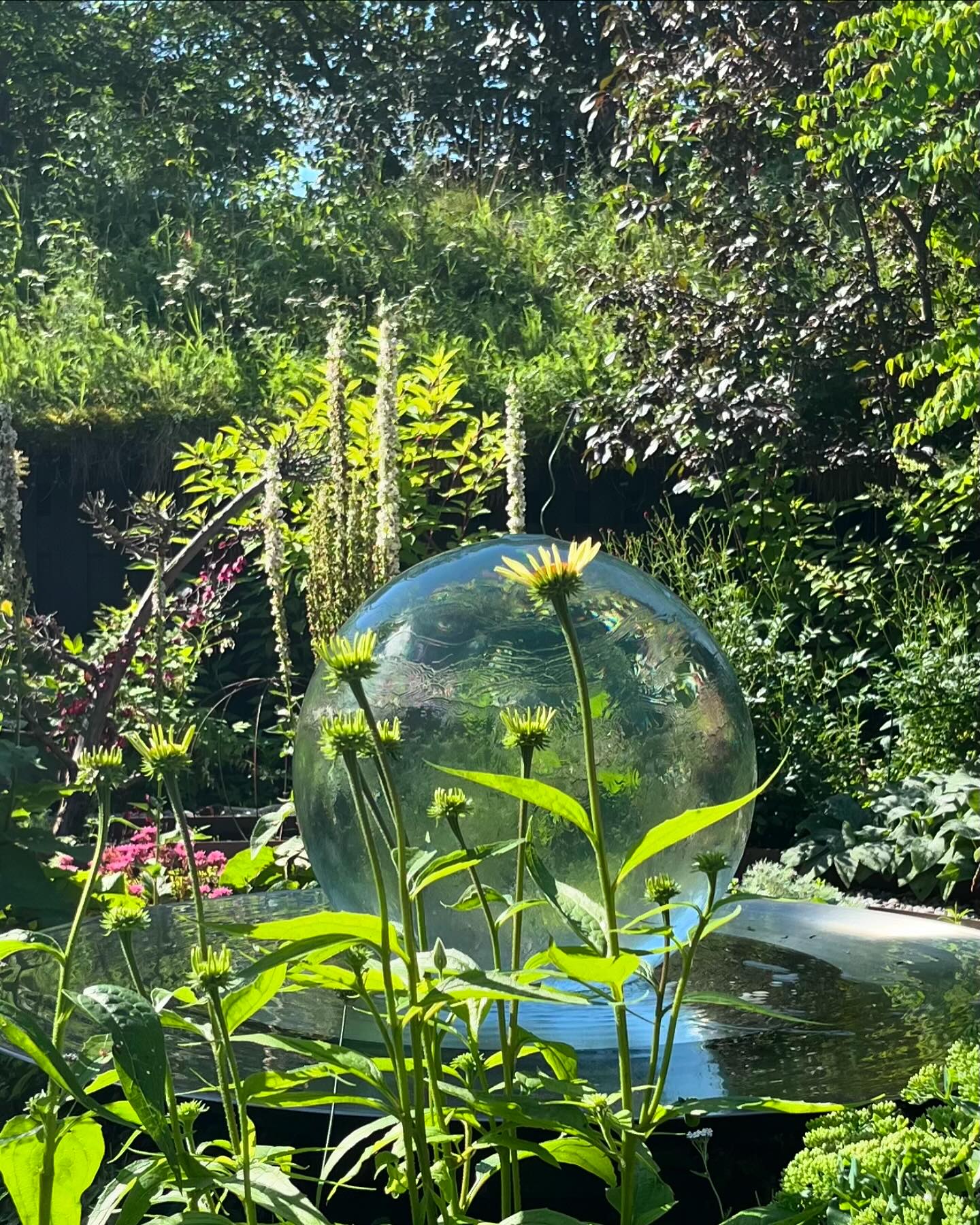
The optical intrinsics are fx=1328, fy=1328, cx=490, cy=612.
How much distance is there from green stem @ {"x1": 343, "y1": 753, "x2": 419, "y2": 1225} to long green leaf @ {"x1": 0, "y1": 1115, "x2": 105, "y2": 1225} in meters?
0.28

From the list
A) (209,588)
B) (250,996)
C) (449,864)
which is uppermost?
(209,588)

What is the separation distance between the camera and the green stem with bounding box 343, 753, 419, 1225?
1039 mm

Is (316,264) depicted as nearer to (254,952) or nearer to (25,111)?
(25,111)

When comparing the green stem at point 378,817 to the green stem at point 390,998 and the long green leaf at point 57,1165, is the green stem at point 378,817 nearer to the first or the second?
the green stem at point 390,998

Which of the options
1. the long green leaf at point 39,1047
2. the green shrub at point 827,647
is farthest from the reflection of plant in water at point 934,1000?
the green shrub at point 827,647

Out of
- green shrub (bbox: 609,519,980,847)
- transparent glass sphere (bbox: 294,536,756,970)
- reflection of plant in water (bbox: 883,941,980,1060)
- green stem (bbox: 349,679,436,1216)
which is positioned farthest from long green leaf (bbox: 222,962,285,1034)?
green shrub (bbox: 609,519,980,847)

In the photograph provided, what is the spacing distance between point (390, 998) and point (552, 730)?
3.19 ft

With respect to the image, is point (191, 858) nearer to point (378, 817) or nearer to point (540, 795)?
point (378, 817)

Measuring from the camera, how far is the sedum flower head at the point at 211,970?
3.53 ft

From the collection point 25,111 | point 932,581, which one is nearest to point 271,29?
point 25,111

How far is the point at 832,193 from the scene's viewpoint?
737cm

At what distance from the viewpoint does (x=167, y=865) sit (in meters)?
4.14

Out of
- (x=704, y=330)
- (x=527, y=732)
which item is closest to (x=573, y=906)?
(x=527, y=732)

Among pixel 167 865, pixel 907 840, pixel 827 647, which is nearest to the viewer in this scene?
pixel 167 865
